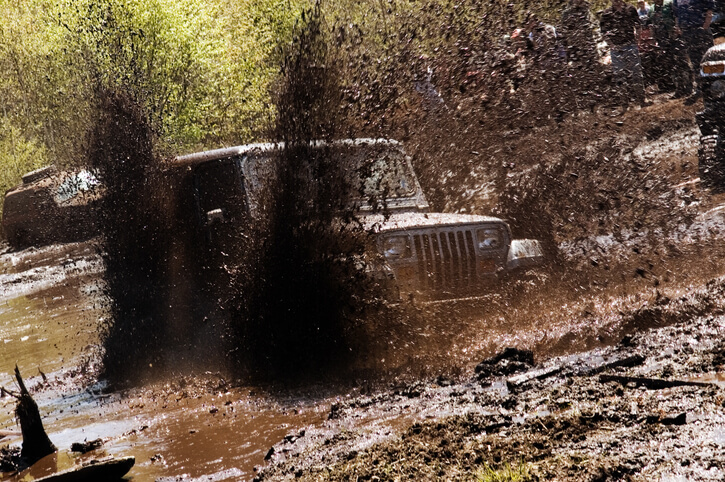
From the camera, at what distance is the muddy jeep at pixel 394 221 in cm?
702

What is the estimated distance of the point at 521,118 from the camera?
1085 centimetres

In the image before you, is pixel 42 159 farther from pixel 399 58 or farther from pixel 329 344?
pixel 329 344

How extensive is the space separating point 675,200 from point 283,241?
15.0 feet

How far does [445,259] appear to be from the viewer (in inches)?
280

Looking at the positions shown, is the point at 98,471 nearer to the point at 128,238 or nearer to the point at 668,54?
the point at 128,238

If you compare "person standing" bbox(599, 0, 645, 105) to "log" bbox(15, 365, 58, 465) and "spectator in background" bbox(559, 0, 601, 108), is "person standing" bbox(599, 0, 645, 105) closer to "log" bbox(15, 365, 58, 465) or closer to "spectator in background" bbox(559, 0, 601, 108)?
"spectator in background" bbox(559, 0, 601, 108)

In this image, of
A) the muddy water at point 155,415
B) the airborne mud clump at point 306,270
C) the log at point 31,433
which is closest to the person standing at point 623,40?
the airborne mud clump at point 306,270

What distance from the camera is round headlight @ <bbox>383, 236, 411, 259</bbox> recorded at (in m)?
6.93

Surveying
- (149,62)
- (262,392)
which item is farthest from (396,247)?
(149,62)

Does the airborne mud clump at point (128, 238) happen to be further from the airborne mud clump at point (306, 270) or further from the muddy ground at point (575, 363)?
the muddy ground at point (575, 363)

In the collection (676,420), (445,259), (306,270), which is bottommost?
(676,420)

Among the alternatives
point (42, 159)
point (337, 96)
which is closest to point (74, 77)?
point (42, 159)

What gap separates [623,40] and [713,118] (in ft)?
16.1

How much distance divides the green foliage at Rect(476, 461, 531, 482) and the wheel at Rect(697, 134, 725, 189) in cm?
720
